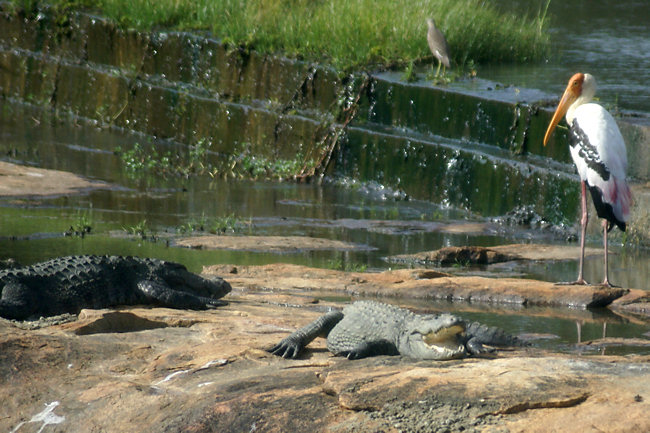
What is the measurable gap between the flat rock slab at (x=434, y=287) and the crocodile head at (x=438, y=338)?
248cm

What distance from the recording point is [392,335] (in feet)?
15.6

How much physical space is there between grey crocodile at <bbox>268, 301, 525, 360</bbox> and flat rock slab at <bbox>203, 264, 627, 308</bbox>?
173 centimetres

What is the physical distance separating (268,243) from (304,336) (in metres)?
4.04

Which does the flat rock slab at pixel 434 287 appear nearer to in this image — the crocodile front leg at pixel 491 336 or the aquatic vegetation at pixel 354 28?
the crocodile front leg at pixel 491 336

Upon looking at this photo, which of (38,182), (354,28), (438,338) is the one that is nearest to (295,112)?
(354,28)

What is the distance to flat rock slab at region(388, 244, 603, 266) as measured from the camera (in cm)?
842

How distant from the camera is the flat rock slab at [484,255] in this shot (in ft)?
27.6

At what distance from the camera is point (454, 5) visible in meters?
14.1

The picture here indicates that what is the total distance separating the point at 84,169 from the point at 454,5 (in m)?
5.16

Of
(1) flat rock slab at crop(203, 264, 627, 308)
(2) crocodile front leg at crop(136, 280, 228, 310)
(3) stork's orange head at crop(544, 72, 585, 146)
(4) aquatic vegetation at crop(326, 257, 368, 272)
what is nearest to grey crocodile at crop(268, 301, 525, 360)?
(2) crocodile front leg at crop(136, 280, 228, 310)

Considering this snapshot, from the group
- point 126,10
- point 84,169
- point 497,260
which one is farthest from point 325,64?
point 497,260

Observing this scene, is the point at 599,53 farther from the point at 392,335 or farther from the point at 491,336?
the point at 392,335

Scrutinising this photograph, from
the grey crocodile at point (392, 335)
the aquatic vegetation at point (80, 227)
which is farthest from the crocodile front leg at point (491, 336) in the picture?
the aquatic vegetation at point (80, 227)

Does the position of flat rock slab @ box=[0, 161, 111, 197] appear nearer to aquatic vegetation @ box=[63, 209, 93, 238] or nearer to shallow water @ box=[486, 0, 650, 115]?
aquatic vegetation @ box=[63, 209, 93, 238]
